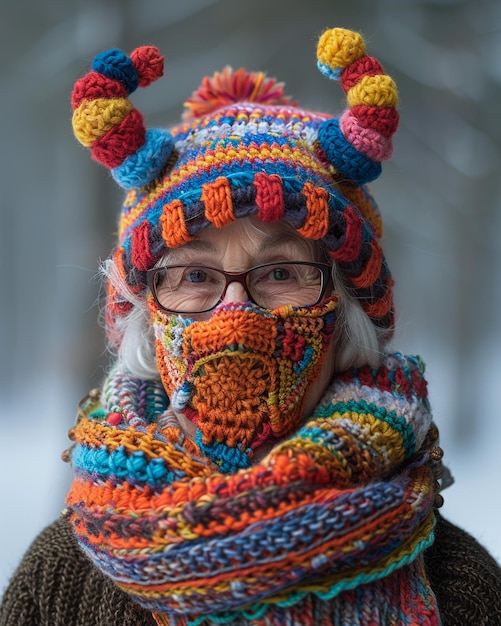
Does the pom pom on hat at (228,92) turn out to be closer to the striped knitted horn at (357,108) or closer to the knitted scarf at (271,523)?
the striped knitted horn at (357,108)

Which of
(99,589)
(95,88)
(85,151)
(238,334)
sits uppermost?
(85,151)

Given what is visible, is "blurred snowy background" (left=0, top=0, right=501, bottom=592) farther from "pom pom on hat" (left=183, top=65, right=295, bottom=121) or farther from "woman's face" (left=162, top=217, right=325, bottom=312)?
"pom pom on hat" (left=183, top=65, right=295, bottom=121)

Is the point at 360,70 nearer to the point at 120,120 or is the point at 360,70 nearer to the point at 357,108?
the point at 357,108

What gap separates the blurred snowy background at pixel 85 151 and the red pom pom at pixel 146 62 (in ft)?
3.33

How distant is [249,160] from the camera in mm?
1318

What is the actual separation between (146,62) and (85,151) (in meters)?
2.23

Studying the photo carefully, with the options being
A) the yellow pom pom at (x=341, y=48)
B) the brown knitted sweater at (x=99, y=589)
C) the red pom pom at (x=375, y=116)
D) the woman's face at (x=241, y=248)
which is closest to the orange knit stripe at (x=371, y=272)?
the woman's face at (x=241, y=248)

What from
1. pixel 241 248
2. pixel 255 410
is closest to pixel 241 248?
pixel 241 248

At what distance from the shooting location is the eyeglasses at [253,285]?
1.34 meters

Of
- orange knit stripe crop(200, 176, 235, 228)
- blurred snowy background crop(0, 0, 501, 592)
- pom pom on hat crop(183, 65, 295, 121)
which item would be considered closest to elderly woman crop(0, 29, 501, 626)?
orange knit stripe crop(200, 176, 235, 228)

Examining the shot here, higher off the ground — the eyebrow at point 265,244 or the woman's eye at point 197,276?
the eyebrow at point 265,244

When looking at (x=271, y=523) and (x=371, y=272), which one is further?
(x=371, y=272)

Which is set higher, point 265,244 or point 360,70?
point 360,70

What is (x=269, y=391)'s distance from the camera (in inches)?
50.1
